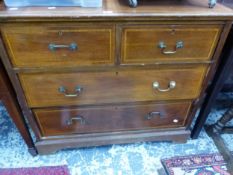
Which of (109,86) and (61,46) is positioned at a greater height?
(61,46)

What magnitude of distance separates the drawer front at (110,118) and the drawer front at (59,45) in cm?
29

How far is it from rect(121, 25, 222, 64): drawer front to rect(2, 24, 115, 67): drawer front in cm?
7

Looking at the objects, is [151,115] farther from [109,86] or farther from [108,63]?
[108,63]

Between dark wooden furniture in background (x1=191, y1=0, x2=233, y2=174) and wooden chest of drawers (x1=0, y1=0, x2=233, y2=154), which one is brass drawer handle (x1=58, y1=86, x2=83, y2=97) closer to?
wooden chest of drawers (x1=0, y1=0, x2=233, y2=154)

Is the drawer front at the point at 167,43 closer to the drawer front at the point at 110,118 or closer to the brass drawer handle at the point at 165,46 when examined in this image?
the brass drawer handle at the point at 165,46

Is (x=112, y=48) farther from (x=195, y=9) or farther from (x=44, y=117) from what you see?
(x=44, y=117)

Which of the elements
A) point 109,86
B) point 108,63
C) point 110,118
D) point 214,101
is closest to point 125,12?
point 108,63

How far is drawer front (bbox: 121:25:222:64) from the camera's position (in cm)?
74

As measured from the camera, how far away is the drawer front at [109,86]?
0.83m

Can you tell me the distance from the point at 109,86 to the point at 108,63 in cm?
13

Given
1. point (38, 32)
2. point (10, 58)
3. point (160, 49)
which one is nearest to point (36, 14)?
point (38, 32)

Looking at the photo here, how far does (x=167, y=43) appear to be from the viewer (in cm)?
77

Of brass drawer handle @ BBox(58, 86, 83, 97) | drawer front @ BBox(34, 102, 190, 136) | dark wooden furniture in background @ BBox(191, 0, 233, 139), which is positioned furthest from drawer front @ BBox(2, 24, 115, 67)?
dark wooden furniture in background @ BBox(191, 0, 233, 139)

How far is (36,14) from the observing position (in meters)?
0.65
